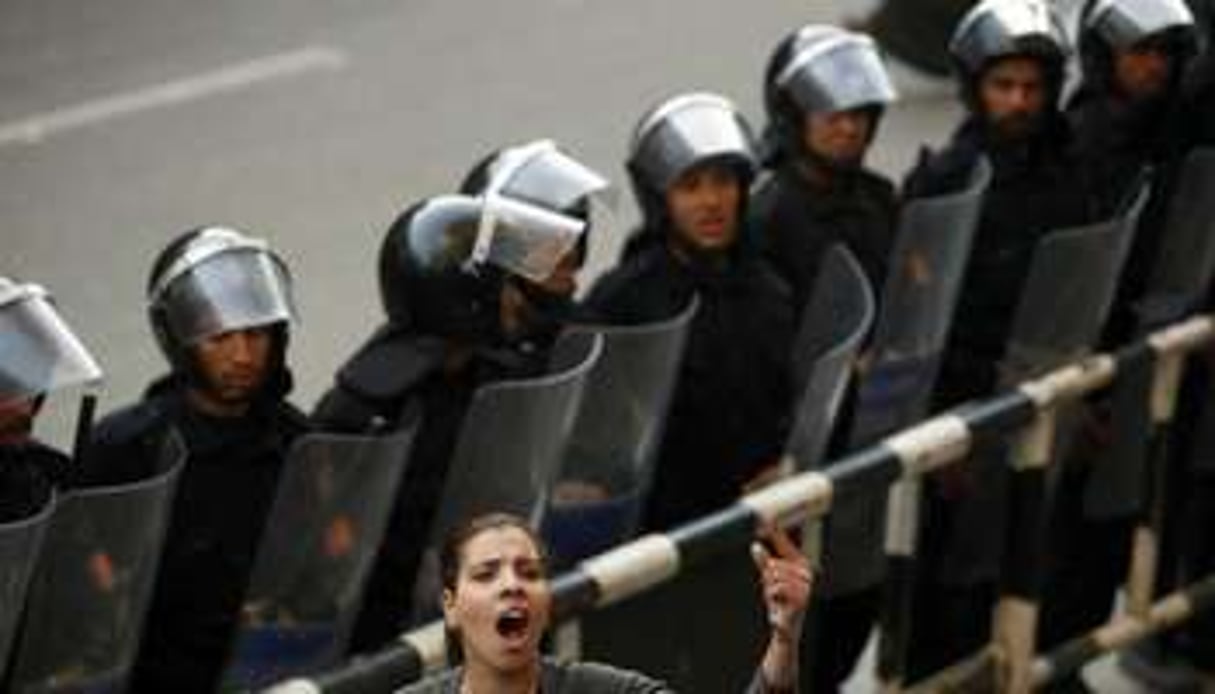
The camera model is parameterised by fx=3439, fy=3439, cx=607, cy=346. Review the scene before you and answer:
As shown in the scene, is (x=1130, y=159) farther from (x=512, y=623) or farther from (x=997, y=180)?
(x=512, y=623)

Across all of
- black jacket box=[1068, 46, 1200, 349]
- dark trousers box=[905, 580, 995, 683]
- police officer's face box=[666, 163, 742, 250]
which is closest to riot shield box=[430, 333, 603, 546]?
police officer's face box=[666, 163, 742, 250]

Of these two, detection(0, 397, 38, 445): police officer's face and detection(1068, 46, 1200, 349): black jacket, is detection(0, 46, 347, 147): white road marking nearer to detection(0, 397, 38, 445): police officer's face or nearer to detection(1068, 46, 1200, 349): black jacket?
detection(1068, 46, 1200, 349): black jacket

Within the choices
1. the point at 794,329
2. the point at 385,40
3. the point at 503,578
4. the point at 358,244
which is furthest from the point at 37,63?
the point at 503,578

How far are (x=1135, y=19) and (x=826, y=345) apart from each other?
6.22 feet

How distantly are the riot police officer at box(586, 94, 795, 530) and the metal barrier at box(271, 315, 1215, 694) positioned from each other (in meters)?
0.42

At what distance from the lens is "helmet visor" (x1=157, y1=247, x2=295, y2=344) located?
7.42m

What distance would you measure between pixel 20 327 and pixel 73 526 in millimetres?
666

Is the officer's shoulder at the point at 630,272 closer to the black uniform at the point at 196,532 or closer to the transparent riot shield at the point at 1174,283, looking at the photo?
the black uniform at the point at 196,532

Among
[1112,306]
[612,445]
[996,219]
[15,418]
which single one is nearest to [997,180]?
[996,219]

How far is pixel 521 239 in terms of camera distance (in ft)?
26.1

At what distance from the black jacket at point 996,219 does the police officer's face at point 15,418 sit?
3110mm

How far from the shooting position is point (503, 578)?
5.21 m

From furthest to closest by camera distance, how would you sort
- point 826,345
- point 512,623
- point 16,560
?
point 826,345, point 16,560, point 512,623

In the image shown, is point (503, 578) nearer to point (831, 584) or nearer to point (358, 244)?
point (831, 584)
